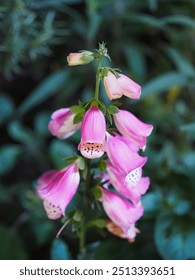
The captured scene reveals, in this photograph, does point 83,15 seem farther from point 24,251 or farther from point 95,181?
point 95,181

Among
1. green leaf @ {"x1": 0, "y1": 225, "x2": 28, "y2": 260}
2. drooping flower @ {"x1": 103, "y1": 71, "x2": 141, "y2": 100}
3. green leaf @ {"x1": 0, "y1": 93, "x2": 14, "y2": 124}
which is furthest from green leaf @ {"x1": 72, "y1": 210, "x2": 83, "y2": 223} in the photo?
green leaf @ {"x1": 0, "y1": 93, "x2": 14, "y2": 124}

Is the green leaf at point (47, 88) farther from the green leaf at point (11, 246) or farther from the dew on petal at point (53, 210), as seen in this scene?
the dew on petal at point (53, 210)

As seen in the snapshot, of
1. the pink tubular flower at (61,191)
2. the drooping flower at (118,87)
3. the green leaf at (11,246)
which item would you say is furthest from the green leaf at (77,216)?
the green leaf at (11,246)

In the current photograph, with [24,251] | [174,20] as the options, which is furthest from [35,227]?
[174,20]

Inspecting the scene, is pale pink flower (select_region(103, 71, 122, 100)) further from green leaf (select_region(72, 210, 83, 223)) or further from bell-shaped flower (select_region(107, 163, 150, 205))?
green leaf (select_region(72, 210, 83, 223))

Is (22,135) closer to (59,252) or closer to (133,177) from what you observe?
(59,252)

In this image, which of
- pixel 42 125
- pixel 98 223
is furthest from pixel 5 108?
pixel 98 223
